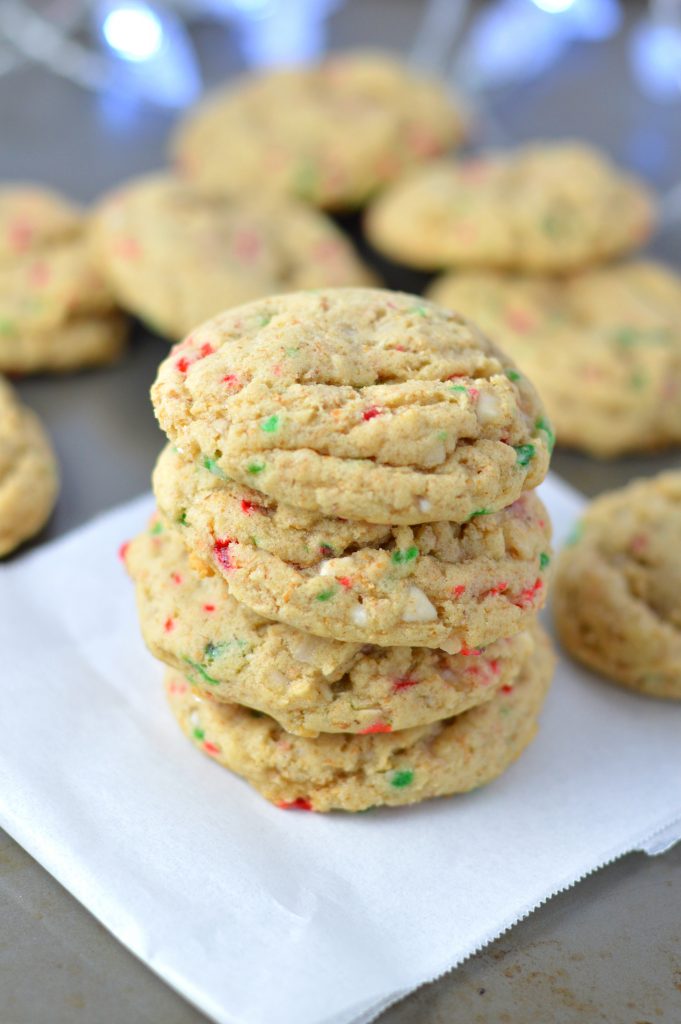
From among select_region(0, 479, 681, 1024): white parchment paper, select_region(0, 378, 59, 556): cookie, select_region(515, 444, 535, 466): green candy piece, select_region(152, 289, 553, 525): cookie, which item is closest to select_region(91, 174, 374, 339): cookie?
select_region(0, 378, 59, 556): cookie

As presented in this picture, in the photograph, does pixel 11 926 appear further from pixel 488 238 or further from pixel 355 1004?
pixel 488 238

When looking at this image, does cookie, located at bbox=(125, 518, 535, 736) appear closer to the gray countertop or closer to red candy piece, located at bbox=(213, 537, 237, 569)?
red candy piece, located at bbox=(213, 537, 237, 569)

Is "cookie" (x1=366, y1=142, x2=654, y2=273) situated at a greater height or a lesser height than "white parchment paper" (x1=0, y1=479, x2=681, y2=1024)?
greater

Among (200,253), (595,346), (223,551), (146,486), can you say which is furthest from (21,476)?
(595,346)

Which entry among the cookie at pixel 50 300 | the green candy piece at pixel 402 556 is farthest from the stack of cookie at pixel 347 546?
the cookie at pixel 50 300

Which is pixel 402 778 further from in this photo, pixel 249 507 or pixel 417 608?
pixel 249 507

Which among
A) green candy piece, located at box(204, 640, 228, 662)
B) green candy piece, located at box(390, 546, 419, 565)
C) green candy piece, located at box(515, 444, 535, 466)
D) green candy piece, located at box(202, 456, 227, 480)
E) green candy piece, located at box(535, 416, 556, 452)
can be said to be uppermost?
green candy piece, located at box(202, 456, 227, 480)

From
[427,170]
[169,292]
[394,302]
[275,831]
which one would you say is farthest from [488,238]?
[275,831]
